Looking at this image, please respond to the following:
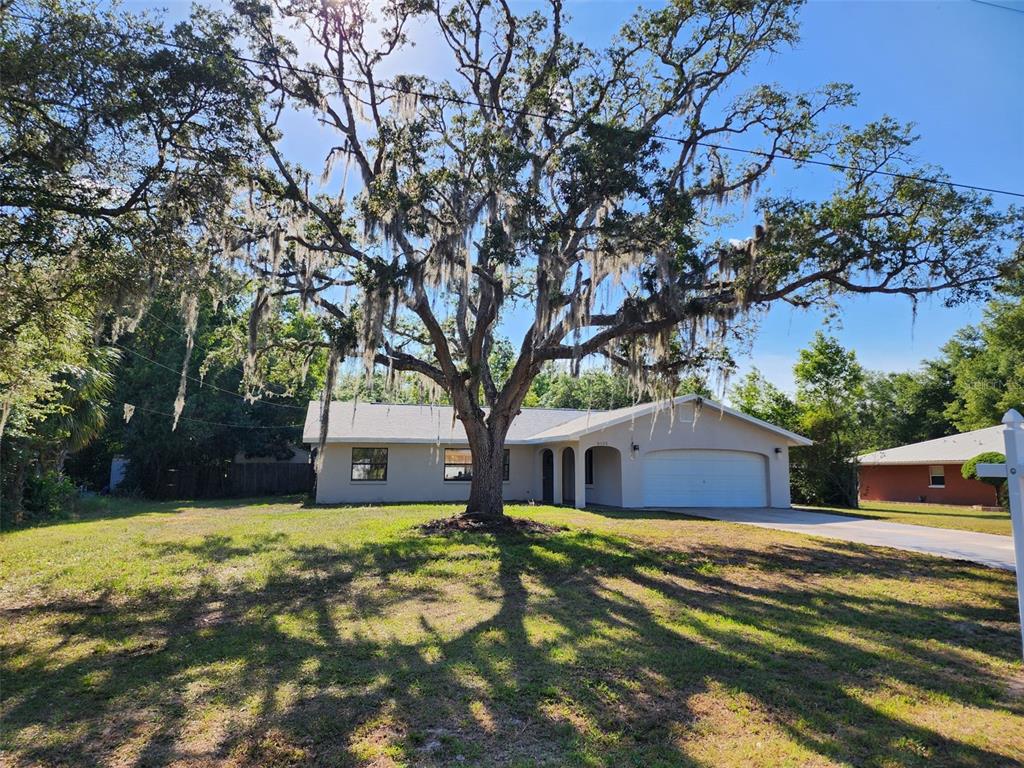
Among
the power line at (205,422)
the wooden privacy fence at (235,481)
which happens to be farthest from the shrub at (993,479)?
the power line at (205,422)

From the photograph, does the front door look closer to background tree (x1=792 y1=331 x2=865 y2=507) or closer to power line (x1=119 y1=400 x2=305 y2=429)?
background tree (x1=792 y1=331 x2=865 y2=507)

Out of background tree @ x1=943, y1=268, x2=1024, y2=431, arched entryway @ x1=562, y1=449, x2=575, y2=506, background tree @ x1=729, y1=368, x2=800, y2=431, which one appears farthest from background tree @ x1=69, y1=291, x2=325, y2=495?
background tree @ x1=943, y1=268, x2=1024, y2=431

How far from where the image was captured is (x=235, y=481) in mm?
23891

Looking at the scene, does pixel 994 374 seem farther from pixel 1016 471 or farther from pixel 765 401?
pixel 1016 471

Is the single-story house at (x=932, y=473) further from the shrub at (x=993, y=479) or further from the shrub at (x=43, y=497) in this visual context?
the shrub at (x=43, y=497)

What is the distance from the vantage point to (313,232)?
11562 millimetres

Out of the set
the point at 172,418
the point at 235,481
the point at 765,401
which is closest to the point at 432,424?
the point at 235,481

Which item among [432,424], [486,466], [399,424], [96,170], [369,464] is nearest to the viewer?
[96,170]

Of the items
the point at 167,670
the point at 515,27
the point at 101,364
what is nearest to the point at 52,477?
the point at 101,364

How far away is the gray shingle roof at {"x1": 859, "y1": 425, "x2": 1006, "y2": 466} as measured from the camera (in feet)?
71.9

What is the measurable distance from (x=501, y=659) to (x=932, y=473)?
88.2 feet

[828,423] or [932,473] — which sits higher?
[828,423]

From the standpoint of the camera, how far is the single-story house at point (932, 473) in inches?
886

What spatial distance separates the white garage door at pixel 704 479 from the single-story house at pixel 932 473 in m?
8.90
